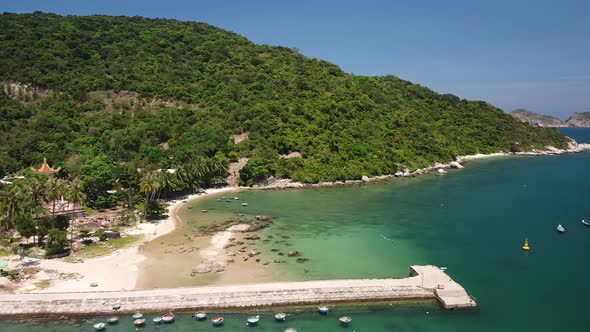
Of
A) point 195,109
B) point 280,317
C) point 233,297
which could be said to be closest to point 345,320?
point 280,317

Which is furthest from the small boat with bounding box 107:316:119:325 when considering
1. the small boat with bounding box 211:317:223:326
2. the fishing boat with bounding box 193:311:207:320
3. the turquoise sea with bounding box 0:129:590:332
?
the small boat with bounding box 211:317:223:326

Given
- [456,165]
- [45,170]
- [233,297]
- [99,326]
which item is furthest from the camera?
[456,165]

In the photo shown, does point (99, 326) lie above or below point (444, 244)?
below

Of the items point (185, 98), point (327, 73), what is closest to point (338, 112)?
point (327, 73)

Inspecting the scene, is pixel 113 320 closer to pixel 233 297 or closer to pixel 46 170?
pixel 233 297

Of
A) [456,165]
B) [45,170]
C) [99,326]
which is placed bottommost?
[99,326]

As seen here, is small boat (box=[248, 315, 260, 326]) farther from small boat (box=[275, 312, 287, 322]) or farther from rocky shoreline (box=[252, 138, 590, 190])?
rocky shoreline (box=[252, 138, 590, 190])
